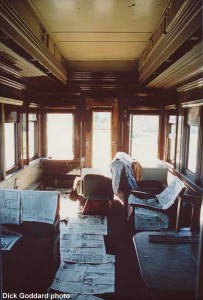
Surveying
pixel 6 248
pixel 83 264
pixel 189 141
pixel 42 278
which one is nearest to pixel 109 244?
pixel 83 264

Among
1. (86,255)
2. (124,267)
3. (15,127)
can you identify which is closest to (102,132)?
(15,127)

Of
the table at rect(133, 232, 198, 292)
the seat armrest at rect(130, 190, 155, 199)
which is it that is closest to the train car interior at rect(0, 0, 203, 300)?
the table at rect(133, 232, 198, 292)

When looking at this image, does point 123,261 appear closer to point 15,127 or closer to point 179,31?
point 179,31

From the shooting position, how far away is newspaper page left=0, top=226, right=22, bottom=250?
8.17ft

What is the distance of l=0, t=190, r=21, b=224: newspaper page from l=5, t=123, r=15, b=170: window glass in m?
2.36

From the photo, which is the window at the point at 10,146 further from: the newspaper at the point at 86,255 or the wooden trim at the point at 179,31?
the wooden trim at the point at 179,31

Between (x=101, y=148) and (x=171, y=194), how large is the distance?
3278mm

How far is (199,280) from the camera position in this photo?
1.00m

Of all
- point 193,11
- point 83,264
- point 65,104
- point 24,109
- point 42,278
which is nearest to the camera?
point 193,11

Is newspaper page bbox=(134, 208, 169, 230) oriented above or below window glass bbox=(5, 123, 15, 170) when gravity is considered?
below

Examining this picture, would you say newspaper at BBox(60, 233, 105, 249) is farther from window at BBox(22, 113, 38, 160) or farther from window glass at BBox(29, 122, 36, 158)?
window glass at BBox(29, 122, 36, 158)

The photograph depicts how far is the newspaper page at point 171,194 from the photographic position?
13.5 ft

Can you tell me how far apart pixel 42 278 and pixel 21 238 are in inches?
16.9

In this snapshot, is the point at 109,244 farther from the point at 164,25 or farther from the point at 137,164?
the point at 164,25
